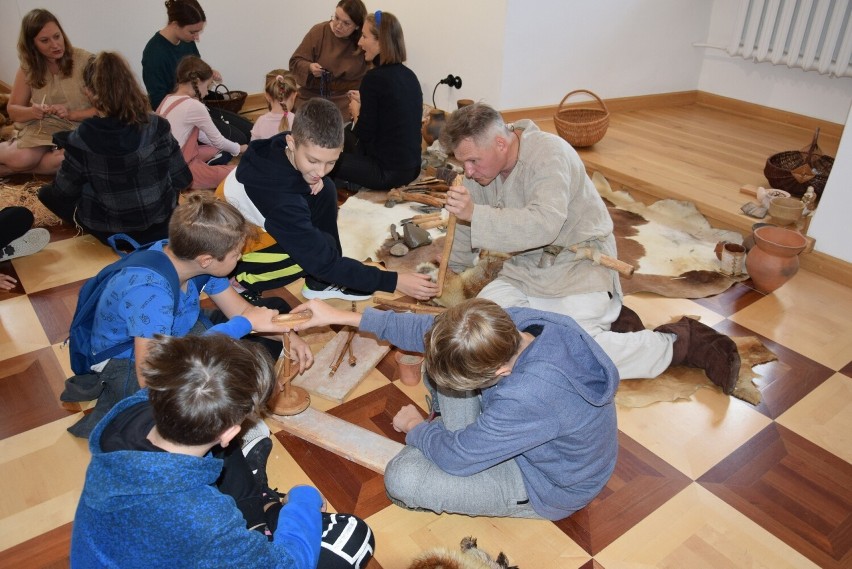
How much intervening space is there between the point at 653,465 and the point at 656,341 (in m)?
0.59

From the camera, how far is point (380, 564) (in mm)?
1908

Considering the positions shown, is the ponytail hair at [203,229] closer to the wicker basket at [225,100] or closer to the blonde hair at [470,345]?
the blonde hair at [470,345]

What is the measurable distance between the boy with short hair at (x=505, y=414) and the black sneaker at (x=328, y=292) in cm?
78

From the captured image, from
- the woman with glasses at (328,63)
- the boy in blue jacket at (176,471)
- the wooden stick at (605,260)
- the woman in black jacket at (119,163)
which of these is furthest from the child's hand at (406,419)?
the woman with glasses at (328,63)

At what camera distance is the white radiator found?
4879mm

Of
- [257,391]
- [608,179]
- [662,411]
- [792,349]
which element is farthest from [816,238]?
[257,391]

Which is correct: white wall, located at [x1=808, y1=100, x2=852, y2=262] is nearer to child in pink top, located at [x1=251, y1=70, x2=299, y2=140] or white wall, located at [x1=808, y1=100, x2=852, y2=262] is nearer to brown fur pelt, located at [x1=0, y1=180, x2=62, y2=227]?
child in pink top, located at [x1=251, y1=70, x2=299, y2=140]

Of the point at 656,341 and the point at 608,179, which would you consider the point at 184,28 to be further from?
the point at 656,341

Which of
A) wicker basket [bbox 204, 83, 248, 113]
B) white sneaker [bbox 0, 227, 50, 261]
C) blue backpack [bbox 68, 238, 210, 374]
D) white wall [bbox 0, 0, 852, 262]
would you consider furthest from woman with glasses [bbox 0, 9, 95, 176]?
blue backpack [bbox 68, 238, 210, 374]

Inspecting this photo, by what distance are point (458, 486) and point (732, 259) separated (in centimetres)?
242

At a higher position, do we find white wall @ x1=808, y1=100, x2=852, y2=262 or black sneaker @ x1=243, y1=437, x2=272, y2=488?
white wall @ x1=808, y1=100, x2=852, y2=262

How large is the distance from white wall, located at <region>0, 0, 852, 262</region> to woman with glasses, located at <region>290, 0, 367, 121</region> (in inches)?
34.4

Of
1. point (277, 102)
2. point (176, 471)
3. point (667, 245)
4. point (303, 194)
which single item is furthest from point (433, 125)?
point (176, 471)

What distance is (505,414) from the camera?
5.57ft
